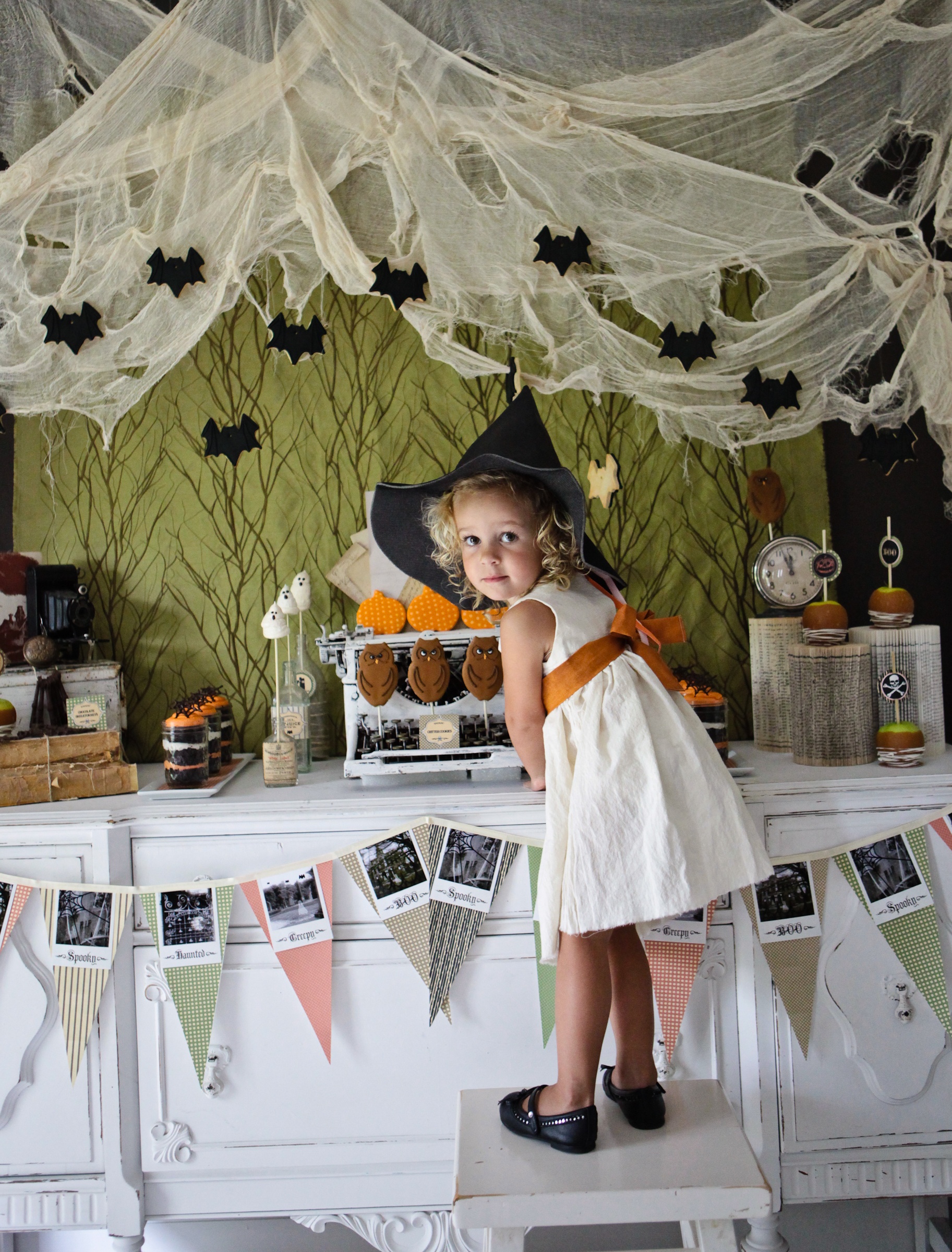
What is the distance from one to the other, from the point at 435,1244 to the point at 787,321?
6.65 ft

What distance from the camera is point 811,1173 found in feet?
6.41

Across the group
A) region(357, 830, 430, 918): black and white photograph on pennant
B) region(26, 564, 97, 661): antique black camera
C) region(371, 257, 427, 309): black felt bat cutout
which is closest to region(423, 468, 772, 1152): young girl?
region(357, 830, 430, 918): black and white photograph on pennant

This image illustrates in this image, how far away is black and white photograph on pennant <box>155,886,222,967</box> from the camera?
1884mm

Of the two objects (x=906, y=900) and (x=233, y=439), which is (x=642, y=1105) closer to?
(x=906, y=900)

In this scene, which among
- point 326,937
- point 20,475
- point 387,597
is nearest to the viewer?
point 326,937

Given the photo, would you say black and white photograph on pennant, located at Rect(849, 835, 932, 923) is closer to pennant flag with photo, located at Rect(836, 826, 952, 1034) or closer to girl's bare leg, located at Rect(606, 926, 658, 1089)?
pennant flag with photo, located at Rect(836, 826, 952, 1034)

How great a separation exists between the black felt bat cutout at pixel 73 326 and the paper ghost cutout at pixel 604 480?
1189 millimetres

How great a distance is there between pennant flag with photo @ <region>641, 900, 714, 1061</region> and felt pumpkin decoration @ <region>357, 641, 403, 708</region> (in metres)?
0.73

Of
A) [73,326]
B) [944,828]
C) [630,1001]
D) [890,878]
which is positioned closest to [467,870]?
[630,1001]

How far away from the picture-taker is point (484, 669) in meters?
2.00

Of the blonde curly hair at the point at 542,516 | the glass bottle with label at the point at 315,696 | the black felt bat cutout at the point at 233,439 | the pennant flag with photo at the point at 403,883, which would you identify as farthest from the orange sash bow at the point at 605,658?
the black felt bat cutout at the point at 233,439

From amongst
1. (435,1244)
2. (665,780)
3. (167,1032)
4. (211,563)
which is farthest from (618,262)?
(435,1244)

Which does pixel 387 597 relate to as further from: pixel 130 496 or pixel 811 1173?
pixel 811 1173

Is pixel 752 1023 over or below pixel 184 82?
below
